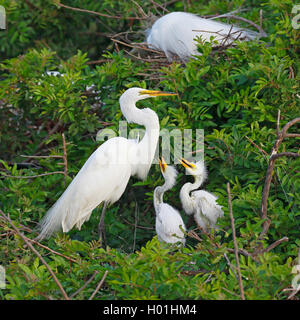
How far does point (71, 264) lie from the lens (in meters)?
2.43

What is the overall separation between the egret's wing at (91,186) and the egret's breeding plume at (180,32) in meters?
1.03

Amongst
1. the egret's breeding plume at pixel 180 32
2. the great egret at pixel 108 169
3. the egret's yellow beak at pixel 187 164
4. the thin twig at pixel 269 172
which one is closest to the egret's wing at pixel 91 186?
the great egret at pixel 108 169

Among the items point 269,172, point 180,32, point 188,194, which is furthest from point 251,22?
point 269,172

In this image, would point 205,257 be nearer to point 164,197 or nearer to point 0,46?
point 164,197

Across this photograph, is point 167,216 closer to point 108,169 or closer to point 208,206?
point 208,206

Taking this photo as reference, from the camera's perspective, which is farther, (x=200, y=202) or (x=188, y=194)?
(x=188, y=194)

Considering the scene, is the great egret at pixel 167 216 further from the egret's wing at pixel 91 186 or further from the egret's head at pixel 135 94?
the egret's head at pixel 135 94

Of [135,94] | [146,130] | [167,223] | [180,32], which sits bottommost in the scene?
[167,223]

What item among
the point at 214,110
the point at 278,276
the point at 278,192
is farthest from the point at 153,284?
the point at 214,110

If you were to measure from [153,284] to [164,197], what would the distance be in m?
1.16

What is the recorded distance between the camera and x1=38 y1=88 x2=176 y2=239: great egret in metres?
2.85

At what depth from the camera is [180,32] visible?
12.5ft

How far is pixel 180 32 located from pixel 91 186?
4.44 feet

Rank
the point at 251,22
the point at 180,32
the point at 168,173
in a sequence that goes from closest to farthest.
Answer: the point at 168,173 → the point at 251,22 → the point at 180,32
